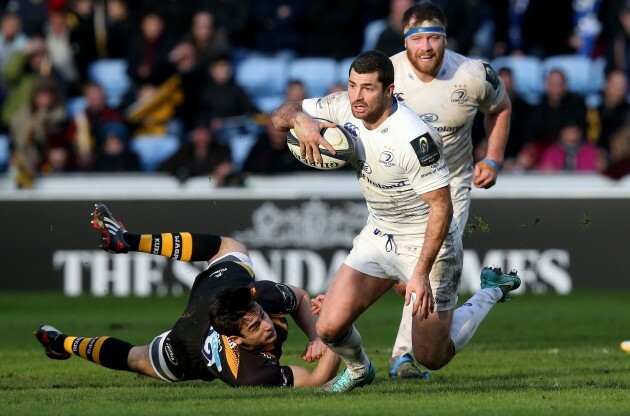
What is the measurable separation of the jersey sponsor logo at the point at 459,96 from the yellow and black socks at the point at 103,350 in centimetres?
303

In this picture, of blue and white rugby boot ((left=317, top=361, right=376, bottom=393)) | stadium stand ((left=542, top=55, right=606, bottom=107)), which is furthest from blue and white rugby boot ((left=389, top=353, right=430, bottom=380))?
stadium stand ((left=542, top=55, right=606, bottom=107))

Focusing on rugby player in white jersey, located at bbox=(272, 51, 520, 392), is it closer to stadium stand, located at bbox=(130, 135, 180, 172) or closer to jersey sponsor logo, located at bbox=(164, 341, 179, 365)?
jersey sponsor logo, located at bbox=(164, 341, 179, 365)

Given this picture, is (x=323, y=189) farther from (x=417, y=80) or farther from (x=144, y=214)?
(x=417, y=80)

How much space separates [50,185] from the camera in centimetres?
1662

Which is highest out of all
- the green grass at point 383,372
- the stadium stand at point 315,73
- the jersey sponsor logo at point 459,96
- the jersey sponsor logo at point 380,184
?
the jersey sponsor logo at point 459,96

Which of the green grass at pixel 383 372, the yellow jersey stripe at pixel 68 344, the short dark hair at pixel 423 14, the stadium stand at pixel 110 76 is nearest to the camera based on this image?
the green grass at pixel 383 372

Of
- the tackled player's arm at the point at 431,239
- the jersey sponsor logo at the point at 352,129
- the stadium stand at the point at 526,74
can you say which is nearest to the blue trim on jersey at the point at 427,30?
the jersey sponsor logo at the point at 352,129

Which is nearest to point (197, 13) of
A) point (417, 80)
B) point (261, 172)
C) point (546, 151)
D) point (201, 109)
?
point (201, 109)

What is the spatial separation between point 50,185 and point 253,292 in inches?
352

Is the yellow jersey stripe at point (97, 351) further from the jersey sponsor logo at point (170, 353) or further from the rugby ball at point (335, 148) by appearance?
the rugby ball at point (335, 148)

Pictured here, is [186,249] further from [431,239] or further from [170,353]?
[431,239]

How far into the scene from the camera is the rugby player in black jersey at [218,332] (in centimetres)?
833

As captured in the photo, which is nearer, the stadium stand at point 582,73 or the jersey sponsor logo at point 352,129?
the jersey sponsor logo at point 352,129

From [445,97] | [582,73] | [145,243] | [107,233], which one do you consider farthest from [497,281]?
[582,73]
